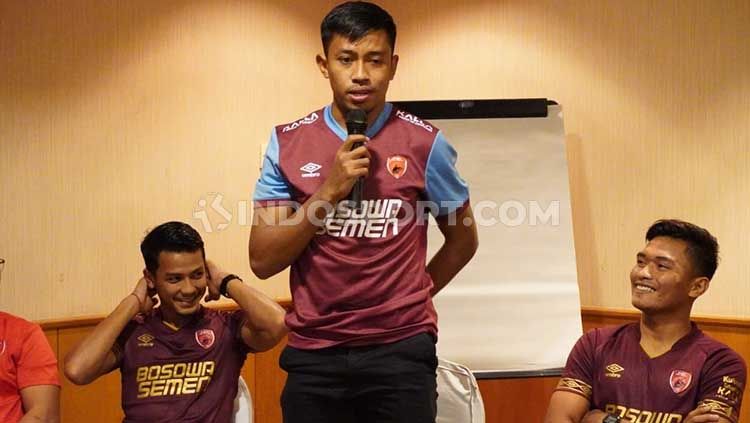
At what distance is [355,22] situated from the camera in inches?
69.5

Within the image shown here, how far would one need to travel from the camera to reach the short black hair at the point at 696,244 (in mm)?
2400

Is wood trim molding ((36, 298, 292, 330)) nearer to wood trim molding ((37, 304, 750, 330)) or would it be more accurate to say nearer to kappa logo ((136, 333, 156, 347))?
wood trim molding ((37, 304, 750, 330))

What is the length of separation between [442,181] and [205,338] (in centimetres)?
103

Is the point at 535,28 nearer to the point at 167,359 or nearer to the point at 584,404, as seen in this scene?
the point at 584,404

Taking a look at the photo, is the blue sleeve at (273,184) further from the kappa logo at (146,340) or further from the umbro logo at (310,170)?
the kappa logo at (146,340)

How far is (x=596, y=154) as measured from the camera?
3779 millimetres

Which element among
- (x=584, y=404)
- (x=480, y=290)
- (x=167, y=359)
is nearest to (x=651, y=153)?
(x=480, y=290)

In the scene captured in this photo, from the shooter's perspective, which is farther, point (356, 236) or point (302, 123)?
point (302, 123)

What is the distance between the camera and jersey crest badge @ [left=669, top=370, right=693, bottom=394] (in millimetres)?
2248

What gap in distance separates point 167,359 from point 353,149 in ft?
3.58

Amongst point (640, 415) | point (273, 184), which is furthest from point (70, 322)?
point (640, 415)

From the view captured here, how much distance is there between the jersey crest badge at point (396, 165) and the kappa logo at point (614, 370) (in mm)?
965

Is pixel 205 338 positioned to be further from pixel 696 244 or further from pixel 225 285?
pixel 696 244

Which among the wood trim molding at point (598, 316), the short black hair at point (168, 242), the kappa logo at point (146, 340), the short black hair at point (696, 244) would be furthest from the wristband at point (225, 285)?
the short black hair at point (696, 244)
